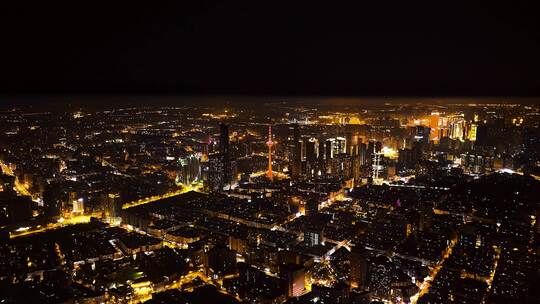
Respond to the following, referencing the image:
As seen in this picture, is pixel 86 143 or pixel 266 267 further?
pixel 86 143

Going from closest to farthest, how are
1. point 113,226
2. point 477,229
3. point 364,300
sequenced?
point 364,300, point 477,229, point 113,226

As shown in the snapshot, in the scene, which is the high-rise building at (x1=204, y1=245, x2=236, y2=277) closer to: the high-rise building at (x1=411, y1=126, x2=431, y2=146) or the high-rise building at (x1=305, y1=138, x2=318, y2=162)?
the high-rise building at (x1=305, y1=138, x2=318, y2=162)

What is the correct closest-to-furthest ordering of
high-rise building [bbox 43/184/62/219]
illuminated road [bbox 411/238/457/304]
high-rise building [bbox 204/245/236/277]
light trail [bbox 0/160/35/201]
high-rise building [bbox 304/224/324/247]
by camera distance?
illuminated road [bbox 411/238/457/304] < high-rise building [bbox 204/245/236/277] < high-rise building [bbox 304/224/324/247] < high-rise building [bbox 43/184/62/219] < light trail [bbox 0/160/35/201]

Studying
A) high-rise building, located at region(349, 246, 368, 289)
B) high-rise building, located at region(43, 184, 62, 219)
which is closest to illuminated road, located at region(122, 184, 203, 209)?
high-rise building, located at region(43, 184, 62, 219)

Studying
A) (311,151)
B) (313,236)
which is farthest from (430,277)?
(311,151)

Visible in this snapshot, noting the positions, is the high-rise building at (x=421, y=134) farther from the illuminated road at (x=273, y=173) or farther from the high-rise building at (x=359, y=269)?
the high-rise building at (x=359, y=269)

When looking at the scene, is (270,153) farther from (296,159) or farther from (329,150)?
(329,150)

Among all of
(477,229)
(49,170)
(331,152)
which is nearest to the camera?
(477,229)

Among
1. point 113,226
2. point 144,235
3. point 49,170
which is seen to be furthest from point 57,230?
point 49,170

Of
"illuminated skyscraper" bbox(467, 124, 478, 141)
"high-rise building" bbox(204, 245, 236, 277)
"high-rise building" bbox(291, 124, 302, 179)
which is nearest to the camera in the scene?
"high-rise building" bbox(204, 245, 236, 277)

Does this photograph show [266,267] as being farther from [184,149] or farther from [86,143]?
[86,143]

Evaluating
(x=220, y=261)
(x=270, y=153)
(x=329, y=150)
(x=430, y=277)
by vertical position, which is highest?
(x=329, y=150)
